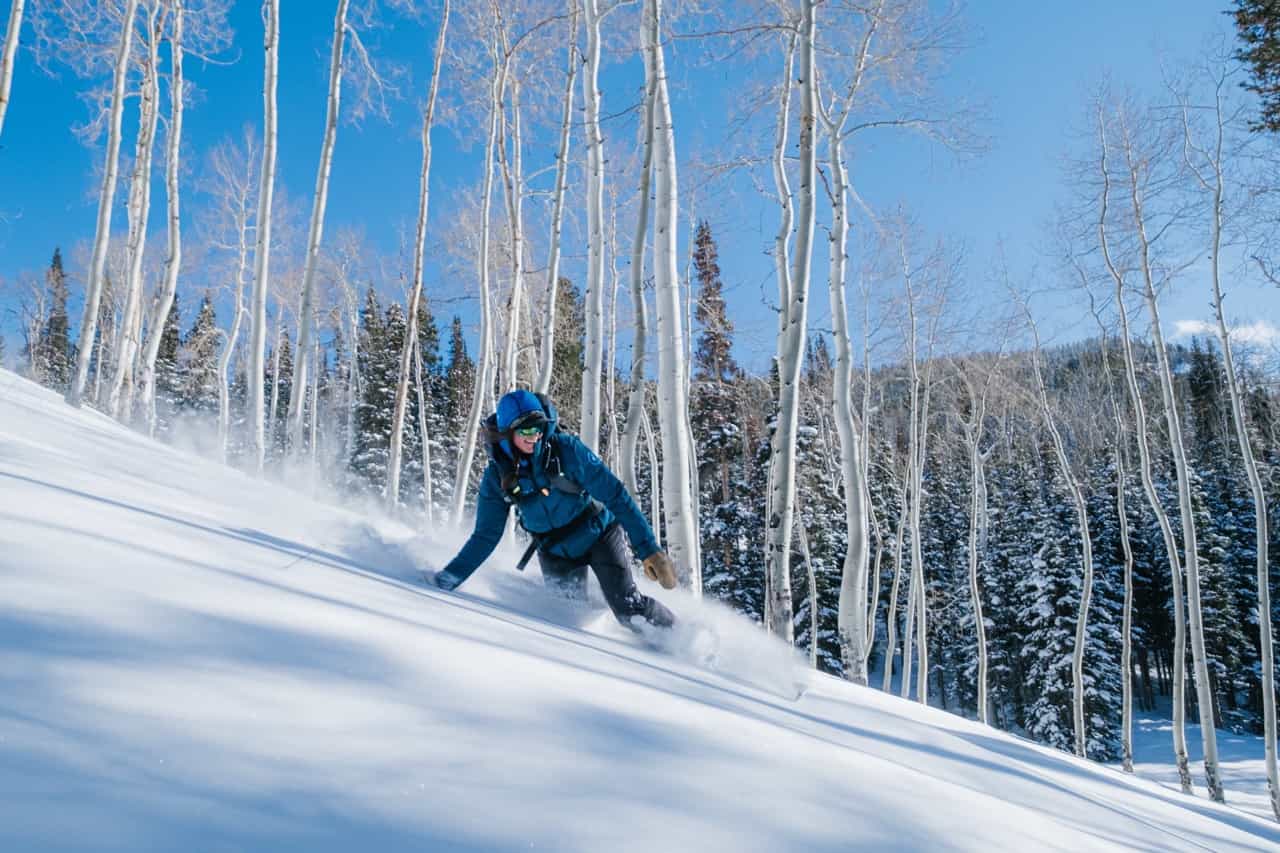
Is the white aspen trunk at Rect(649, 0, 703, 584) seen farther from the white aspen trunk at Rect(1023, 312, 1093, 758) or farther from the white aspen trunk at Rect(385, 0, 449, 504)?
the white aspen trunk at Rect(1023, 312, 1093, 758)

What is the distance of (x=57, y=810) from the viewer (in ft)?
2.98

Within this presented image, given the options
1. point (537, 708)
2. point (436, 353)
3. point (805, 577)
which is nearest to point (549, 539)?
point (537, 708)

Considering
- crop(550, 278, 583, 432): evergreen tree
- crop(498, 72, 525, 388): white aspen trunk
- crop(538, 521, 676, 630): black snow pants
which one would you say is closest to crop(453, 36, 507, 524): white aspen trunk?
crop(498, 72, 525, 388): white aspen trunk

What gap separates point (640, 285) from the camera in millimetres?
6969

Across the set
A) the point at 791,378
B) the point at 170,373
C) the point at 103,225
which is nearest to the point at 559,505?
the point at 791,378

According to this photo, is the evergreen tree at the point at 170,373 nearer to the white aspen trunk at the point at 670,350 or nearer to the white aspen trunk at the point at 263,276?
the white aspen trunk at the point at 263,276

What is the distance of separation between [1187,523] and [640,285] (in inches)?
388

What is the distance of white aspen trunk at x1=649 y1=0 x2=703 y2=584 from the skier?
2.00 metres

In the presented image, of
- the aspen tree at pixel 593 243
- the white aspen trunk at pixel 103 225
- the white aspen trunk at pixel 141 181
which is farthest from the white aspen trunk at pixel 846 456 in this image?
the white aspen trunk at pixel 141 181

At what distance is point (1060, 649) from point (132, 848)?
30.5 meters

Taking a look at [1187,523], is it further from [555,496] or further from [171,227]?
[171,227]

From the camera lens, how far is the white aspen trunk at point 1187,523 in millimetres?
10742

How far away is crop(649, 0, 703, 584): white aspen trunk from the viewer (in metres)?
5.95

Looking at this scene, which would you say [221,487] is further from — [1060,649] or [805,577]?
[1060,649]
